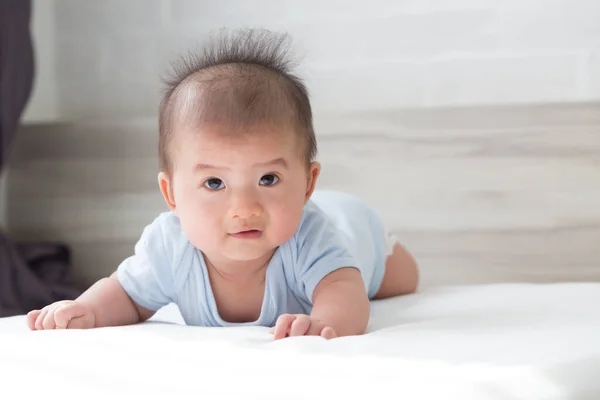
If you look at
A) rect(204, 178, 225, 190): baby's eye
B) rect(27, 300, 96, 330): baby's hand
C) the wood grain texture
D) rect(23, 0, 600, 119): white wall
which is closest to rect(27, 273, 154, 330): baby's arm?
rect(27, 300, 96, 330): baby's hand

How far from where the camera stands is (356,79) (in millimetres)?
2197

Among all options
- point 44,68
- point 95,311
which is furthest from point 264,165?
point 44,68

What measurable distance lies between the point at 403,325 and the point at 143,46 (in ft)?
4.90

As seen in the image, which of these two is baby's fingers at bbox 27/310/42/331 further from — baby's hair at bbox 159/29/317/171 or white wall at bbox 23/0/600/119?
white wall at bbox 23/0/600/119

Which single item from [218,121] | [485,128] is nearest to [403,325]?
[218,121]

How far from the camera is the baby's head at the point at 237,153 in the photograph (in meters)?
1.08

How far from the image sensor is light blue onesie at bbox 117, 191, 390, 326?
122 cm

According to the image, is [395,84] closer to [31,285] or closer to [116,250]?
[116,250]

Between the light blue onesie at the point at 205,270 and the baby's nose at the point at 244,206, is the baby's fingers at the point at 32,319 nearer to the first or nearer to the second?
the light blue onesie at the point at 205,270

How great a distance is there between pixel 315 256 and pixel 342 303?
110 millimetres

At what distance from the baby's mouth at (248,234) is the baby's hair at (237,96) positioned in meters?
0.12

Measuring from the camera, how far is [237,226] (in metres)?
1.10

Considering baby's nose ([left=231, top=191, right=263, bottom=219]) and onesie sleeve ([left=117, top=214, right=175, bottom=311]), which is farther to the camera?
onesie sleeve ([left=117, top=214, right=175, bottom=311])

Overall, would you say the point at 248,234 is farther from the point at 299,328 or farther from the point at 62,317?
the point at 62,317
